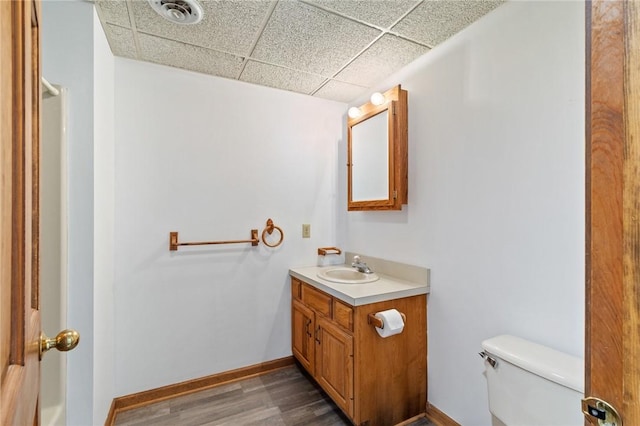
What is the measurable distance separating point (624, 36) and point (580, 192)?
0.88m

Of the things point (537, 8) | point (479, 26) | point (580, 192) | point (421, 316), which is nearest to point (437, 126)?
point (479, 26)

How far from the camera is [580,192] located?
114 cm

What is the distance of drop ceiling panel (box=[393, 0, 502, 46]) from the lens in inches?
55.9

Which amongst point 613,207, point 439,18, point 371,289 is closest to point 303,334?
point 371,289

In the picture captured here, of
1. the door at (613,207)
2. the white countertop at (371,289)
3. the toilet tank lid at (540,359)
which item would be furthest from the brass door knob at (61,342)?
the toilet tank lid at (540,359)

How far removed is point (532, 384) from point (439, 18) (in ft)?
5.61

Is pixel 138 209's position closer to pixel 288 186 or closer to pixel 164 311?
pixel 164 311

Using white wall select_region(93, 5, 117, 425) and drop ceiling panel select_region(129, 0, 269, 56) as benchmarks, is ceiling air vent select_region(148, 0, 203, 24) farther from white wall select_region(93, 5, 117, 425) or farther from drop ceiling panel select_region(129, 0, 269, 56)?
white wall select_region(93, 5, 117, 425)

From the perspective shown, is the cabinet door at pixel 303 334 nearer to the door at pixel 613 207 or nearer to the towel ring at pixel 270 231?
the towel ring at pixel 270 231

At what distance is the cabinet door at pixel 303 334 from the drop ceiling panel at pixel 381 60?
1722mm

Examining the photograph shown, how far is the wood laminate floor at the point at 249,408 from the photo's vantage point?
177 cm

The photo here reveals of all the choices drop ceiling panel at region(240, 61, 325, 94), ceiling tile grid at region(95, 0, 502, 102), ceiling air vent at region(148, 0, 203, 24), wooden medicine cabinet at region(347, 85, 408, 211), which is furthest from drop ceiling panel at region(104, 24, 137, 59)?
wooden medicine cabinet at region(347, 85, 408, 211)

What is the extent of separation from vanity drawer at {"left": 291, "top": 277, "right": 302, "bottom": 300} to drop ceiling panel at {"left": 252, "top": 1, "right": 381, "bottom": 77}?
1.56 metres

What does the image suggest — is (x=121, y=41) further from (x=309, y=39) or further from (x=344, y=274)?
(x=344, y=274)
